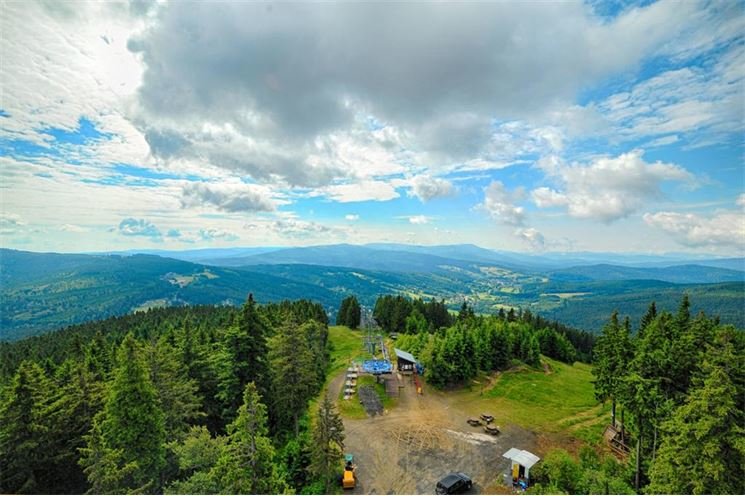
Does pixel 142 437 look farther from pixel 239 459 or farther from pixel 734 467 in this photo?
pixel 734 467

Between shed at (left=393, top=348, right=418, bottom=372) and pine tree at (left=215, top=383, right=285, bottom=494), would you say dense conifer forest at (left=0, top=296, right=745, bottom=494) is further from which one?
shed at (left=393, top=348, right=418, bottom=372)

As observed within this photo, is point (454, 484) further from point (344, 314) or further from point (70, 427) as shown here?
point (344, 314)

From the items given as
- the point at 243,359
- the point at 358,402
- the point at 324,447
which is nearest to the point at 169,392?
the point at 243,359

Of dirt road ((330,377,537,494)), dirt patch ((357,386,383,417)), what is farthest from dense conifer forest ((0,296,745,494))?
dirt patch ((357,386,383,417))

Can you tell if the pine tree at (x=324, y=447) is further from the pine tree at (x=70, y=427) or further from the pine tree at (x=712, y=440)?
the pine tree at (x=712, y=440)

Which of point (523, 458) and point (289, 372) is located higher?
point (289, 372)
